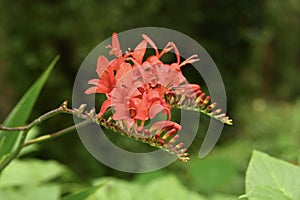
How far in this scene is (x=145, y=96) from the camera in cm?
70

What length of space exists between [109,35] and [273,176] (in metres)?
2.73

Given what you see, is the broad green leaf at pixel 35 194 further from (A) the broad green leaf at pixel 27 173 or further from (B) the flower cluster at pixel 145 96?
(B) the flower cluster at pixel 145 96

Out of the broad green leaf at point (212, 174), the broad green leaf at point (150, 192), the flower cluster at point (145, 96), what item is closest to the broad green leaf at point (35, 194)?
the broad green leaf at point (150, 192)

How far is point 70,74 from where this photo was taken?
11.4 feet

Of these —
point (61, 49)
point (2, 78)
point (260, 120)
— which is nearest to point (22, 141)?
point (61, 49)

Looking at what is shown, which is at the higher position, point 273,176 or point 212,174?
point 273,176

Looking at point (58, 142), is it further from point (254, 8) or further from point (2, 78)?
point (254, 8)

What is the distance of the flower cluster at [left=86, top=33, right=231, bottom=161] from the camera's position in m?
0.70

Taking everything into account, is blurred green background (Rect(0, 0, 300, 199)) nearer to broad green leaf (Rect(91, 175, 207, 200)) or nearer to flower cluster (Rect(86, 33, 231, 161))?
broad green leaf (Rect(91, 175, 207, 200))

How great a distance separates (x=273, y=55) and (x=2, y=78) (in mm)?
5149

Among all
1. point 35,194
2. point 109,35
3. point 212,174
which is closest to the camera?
point 35,194

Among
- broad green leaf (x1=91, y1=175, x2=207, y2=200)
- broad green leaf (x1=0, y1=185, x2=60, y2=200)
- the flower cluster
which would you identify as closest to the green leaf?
the flower cluster

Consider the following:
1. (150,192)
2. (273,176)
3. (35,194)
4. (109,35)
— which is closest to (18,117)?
(35,194)

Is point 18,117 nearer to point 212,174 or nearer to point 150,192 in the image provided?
point 150,192
